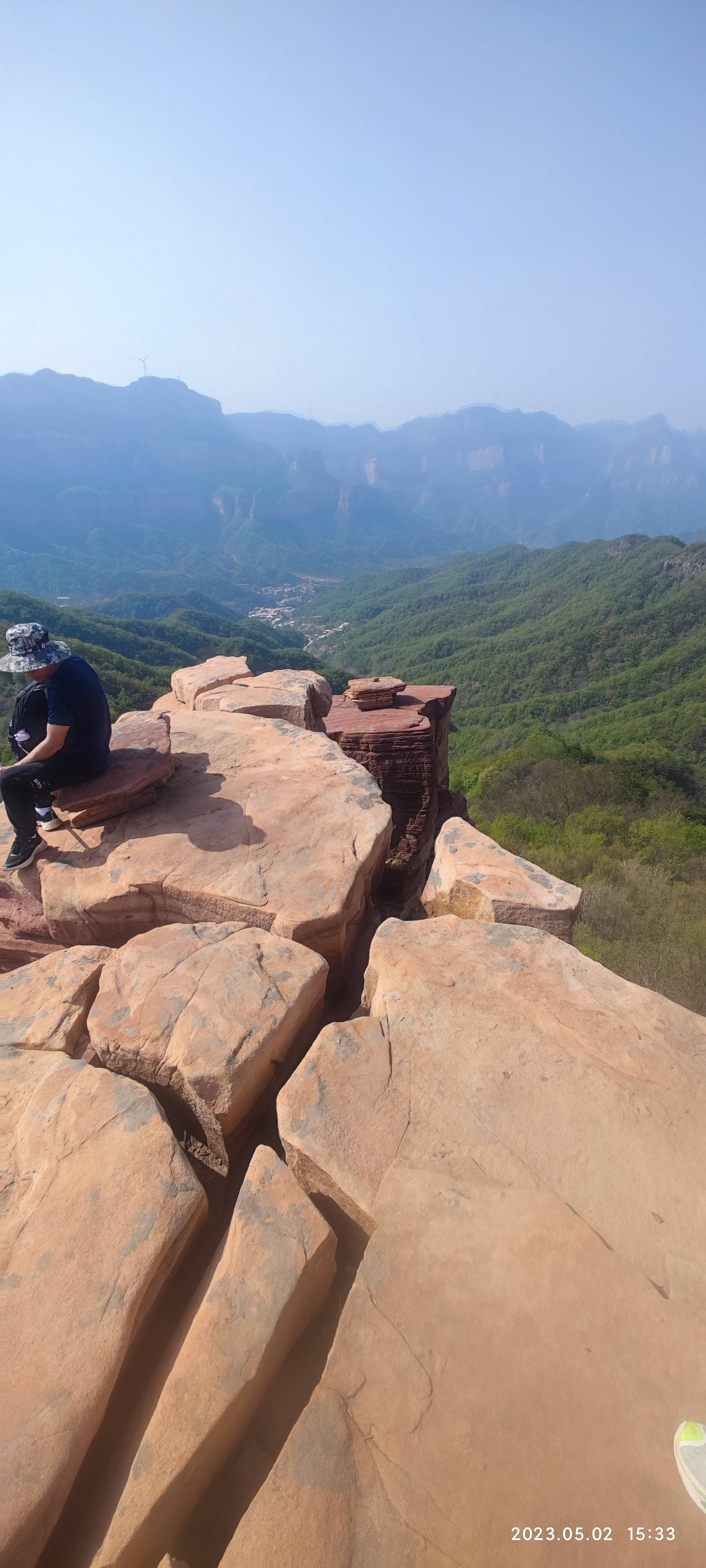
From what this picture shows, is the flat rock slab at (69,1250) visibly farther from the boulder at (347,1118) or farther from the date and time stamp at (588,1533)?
the date and time stamp at (588,1533)

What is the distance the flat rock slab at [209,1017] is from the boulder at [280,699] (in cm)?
365

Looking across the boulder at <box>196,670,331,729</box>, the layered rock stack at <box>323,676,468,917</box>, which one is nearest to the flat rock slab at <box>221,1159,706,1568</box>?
the layered rock stack at <box>323,676,468,917</box>

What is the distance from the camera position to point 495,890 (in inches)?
172

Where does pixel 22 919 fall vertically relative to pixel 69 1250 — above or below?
below

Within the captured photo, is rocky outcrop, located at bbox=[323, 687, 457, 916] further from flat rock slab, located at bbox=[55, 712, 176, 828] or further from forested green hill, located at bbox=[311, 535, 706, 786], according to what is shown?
forested green hill, located at bbox=[311, 535, 706, 786]

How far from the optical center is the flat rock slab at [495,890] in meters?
4.25

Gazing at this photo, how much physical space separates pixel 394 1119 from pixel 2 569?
15652cm

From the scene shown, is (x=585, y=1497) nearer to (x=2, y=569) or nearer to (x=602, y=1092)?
(x=602, y=1092)

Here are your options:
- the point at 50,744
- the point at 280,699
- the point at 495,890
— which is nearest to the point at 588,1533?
the point at 495,890

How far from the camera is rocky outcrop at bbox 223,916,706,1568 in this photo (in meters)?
1.72

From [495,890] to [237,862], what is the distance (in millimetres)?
1803

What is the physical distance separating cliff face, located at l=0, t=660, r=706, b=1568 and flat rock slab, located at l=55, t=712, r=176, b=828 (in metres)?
0.89

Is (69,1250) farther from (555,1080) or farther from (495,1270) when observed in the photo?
(555,1080)

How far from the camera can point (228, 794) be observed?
203 inches
